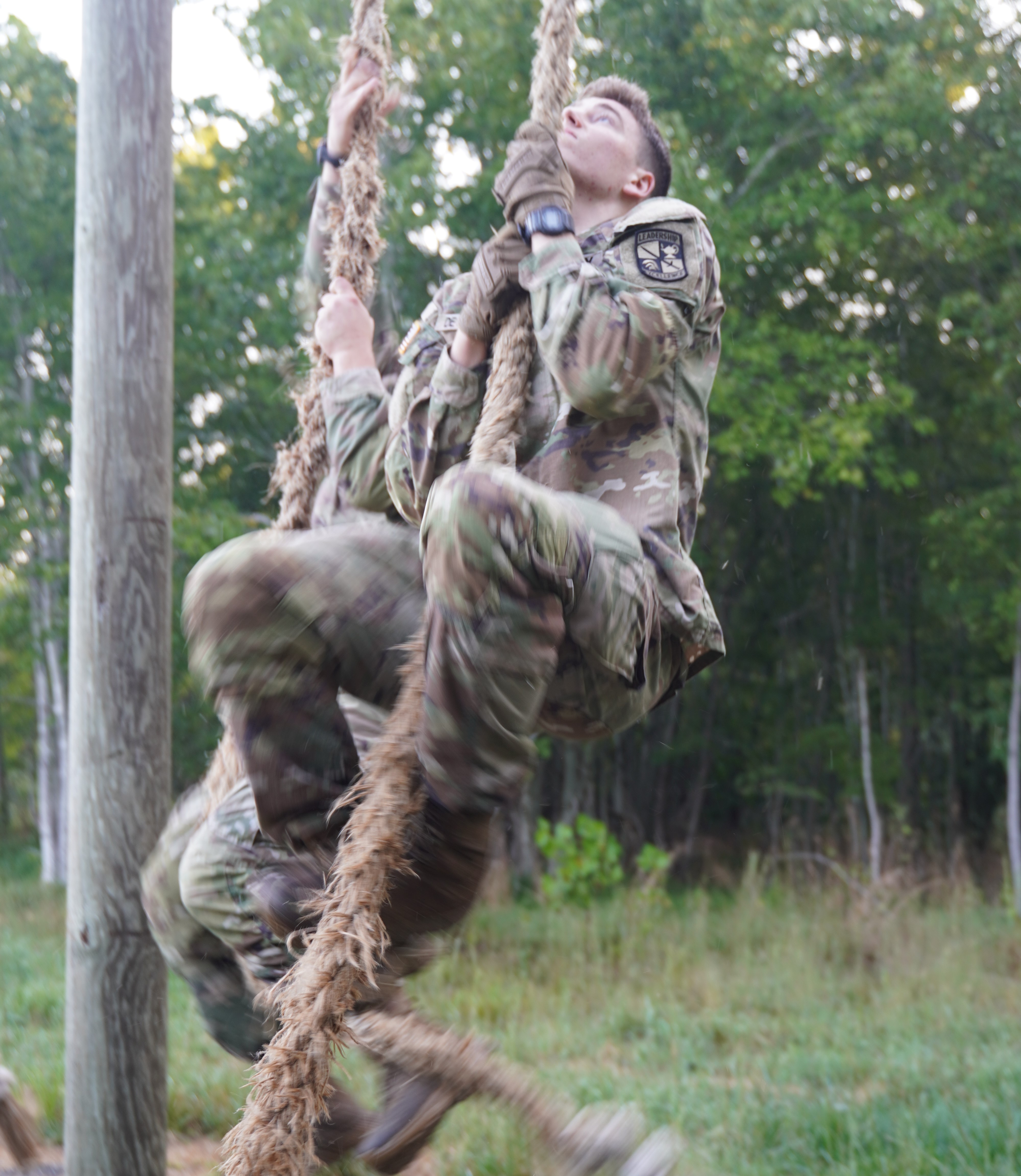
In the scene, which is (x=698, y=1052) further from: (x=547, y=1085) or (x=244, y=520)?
(x=244, y=520)

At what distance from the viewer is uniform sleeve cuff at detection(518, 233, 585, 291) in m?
2.04

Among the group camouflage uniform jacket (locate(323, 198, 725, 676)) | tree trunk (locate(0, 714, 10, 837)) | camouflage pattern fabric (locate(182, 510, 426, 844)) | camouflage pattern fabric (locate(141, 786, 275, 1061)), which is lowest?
tree trunk (locate(0, 714, 10, 837))

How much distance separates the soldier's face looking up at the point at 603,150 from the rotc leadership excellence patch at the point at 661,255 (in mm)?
319

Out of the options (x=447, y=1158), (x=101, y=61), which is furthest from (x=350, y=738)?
(x=447, y=1158)

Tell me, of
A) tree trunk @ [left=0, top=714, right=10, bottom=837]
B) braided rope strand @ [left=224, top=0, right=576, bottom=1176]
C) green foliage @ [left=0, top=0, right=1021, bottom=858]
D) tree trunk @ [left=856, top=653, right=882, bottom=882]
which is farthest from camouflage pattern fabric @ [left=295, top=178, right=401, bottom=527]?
tree trunk @ [left=0, top=714, right=10, bottom=837]

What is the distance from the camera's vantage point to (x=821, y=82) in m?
11.1

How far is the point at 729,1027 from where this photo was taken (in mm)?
5648

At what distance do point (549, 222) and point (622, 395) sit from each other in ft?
1.25

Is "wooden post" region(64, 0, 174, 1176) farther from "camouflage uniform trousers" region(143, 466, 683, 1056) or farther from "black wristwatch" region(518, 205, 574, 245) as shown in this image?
"black wristwatch" region(518, 205, 574, 245)

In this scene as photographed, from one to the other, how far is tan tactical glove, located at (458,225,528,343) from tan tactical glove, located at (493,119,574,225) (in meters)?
0.04

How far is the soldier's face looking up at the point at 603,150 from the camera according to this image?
238 centimetres

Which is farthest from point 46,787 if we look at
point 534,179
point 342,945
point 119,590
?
point 342,945

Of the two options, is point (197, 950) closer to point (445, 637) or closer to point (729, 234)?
point (445, 637)

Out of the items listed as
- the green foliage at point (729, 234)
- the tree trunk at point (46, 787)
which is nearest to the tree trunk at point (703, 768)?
the green foliage at point (729, 234)
